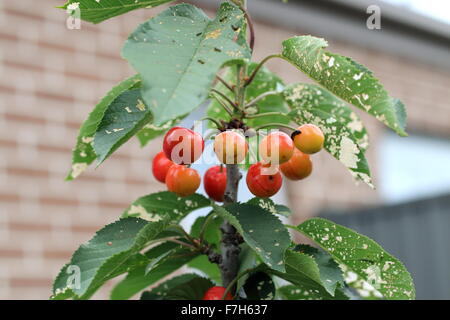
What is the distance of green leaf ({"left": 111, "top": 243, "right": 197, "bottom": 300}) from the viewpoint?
37.9 inches

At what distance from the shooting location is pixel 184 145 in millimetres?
815

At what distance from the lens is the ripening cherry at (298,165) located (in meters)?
0.91

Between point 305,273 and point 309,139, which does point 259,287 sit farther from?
point 309,139

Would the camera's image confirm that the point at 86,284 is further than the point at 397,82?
No

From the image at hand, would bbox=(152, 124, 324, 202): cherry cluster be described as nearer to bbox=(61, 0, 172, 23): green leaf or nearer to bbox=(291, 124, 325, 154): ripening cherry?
bbox=(291, 124, 325, 154): ripening cherry

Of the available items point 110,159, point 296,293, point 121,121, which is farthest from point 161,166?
point 110,159

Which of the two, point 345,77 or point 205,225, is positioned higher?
point 345,77

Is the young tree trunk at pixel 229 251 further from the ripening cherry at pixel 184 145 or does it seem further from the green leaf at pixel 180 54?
the green leaf at pixel 180 54

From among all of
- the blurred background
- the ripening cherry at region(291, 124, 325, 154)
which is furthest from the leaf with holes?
the blurred background

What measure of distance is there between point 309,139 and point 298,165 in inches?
3.3
